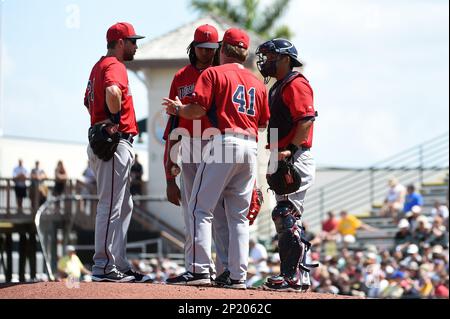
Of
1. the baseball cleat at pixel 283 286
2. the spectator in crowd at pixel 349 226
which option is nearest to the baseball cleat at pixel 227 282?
the baseball cleat at pixel 283 286

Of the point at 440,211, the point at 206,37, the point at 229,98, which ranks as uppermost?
the point at 206,37

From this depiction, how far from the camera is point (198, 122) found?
932cm

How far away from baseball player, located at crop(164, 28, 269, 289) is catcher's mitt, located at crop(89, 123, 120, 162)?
0.58 metres

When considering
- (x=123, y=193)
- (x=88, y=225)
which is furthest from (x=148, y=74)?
(x=123, y=193)

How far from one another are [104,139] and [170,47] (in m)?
22.9

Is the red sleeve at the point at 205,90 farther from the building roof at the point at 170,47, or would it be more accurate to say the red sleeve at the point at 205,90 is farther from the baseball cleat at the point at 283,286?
the building roof at the point at 170,47

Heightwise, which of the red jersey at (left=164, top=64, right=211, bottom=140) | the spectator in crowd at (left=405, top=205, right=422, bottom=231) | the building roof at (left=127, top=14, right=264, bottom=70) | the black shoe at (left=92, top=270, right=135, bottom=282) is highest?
the building roof at (left=127, top=14, right=264, bottom=70)

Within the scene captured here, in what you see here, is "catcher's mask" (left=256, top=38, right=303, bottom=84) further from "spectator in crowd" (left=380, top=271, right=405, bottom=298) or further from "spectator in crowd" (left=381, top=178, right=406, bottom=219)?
"spectator in crowd" (left=381, top=178, right=406, bottom=219)

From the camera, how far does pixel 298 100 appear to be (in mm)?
9336

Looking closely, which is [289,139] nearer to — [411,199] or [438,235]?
[438,235]

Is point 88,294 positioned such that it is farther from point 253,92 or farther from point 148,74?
point 148,74

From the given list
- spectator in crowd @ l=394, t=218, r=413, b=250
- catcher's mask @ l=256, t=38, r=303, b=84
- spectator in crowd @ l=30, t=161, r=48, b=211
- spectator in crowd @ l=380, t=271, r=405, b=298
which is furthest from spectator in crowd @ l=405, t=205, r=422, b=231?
catcher's mask @ l=256, t=38, r=303, b=84

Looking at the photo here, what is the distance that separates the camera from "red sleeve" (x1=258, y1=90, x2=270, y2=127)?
935 centimetres

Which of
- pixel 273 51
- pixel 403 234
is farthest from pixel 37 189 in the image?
pixel 273 51
